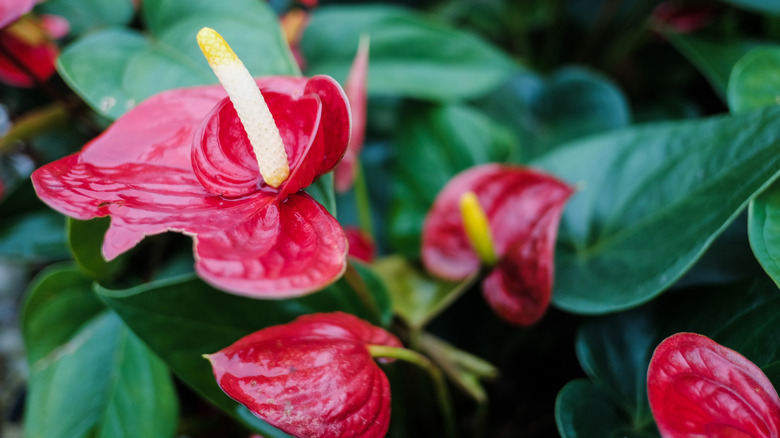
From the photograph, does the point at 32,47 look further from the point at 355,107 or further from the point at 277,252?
the point at 277,252

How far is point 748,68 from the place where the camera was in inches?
20.8

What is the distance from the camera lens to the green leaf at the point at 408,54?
0.72m

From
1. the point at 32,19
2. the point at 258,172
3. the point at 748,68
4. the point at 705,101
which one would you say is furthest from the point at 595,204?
the point at 32,19

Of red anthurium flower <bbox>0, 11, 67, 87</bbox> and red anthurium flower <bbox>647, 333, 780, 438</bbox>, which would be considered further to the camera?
red anthurium flower <bbox>0, 11, 67, 87</bbox>

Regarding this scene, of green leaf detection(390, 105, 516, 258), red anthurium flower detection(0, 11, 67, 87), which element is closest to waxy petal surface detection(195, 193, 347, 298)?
green leaf detection(390, 105, 516, 258)

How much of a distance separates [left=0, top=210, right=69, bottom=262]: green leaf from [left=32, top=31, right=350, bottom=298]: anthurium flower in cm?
37

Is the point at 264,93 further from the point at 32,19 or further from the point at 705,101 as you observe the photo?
the point at 705,101

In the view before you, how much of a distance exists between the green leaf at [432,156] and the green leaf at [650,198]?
0.08 meters

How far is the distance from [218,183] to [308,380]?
0.46 feet

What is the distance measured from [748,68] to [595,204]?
7.8 inches

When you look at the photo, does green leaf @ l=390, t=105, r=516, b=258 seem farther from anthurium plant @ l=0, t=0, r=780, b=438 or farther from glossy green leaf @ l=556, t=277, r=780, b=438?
glossy green leaf @ l=556, t=277, r=780, b=438

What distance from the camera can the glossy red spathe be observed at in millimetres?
308

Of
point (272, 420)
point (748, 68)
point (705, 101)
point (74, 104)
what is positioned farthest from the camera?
point (705, 101)

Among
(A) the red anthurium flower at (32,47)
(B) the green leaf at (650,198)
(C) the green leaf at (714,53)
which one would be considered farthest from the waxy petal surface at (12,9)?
(C) the green leaf at (714,53)
